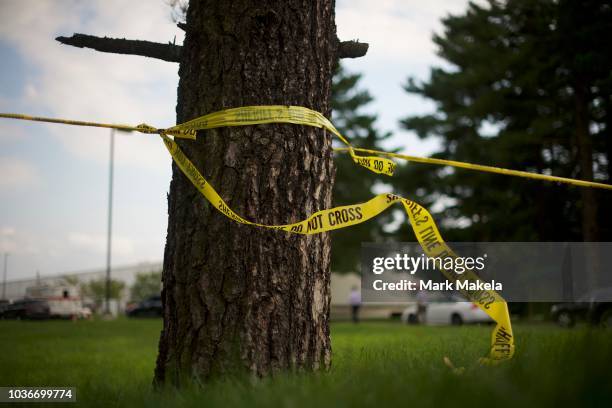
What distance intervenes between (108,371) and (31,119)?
3.50m

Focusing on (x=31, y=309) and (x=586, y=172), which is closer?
(x=586, y=172)

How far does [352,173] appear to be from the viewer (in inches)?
1289

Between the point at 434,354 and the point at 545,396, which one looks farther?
the point at 434,354

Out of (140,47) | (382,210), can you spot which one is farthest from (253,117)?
(140,47)

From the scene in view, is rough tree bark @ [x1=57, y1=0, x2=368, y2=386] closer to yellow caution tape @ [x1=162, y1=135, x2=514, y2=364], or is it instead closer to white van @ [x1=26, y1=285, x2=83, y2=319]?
yellow caution tape @ [x1=162, y1=135, x2=514, y2=364]

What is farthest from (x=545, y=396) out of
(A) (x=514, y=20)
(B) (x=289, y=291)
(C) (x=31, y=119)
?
(A) (x=514, y=20)

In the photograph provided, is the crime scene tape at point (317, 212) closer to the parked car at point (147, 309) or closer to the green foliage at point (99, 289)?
the parked car at point (147, 309)

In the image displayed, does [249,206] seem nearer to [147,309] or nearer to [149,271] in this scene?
[147,309]

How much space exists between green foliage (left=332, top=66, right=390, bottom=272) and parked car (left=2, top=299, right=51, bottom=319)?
49.4 ft

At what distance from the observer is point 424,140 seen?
3291cm

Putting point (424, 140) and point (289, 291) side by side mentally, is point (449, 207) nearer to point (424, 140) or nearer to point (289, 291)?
point (424, 140)

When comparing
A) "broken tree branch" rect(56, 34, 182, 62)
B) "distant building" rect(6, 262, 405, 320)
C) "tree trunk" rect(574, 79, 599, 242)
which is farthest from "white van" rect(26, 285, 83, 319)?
"broken tree branch" rect(56, 34, 182, 62)

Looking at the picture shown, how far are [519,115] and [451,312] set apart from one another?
8.54m

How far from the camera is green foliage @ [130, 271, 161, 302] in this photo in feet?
153
